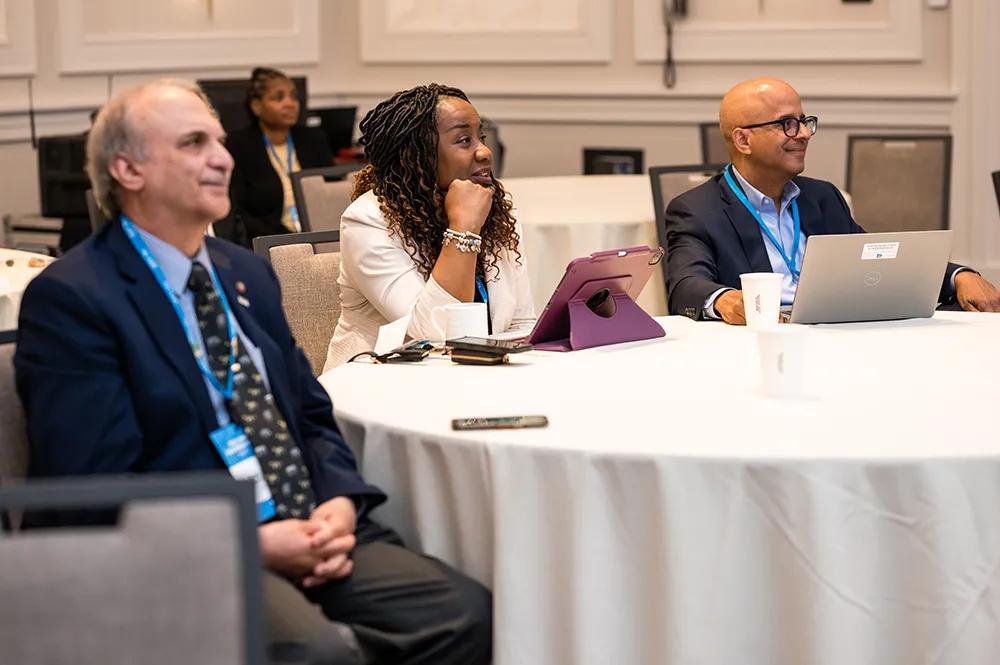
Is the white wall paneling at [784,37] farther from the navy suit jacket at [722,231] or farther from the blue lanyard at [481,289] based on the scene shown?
the blue lanyard at [481,289]

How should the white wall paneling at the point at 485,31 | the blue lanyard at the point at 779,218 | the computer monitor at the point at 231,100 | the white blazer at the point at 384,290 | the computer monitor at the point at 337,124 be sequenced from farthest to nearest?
the white wall paneling at the point at 485,31
the computer monitor at the point at 337,124
the computer monitor at the point at 231,100
the blue lanyard at the point at 779,218
the white blazer at the point at 384,290

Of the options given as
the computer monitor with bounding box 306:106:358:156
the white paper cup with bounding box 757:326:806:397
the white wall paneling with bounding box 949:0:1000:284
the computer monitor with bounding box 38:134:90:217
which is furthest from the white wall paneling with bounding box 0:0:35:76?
the white paper cup with bounding box 757:326:806:397

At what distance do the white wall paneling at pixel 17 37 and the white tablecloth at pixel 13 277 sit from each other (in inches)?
109

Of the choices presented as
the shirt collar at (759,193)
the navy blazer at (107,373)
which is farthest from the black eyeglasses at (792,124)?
the navy blazer at (107,373)

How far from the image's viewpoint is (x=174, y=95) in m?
2.38

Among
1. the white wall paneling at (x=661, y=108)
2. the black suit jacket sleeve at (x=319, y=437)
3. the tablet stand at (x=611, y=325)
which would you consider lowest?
the black suit jacket sleeve at (x=319, y=437)

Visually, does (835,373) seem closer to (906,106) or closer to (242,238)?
(242,238)

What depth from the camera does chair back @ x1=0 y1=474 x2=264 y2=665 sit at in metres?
1.54

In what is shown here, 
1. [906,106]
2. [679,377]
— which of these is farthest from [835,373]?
[906,106]

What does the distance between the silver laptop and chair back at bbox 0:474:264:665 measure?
1901mm

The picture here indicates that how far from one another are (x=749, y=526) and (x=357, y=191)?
68.8 inches

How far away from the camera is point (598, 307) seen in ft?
10.3

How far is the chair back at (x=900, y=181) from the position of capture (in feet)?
20.0

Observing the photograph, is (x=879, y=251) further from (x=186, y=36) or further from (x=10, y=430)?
(x=186, y=36)
